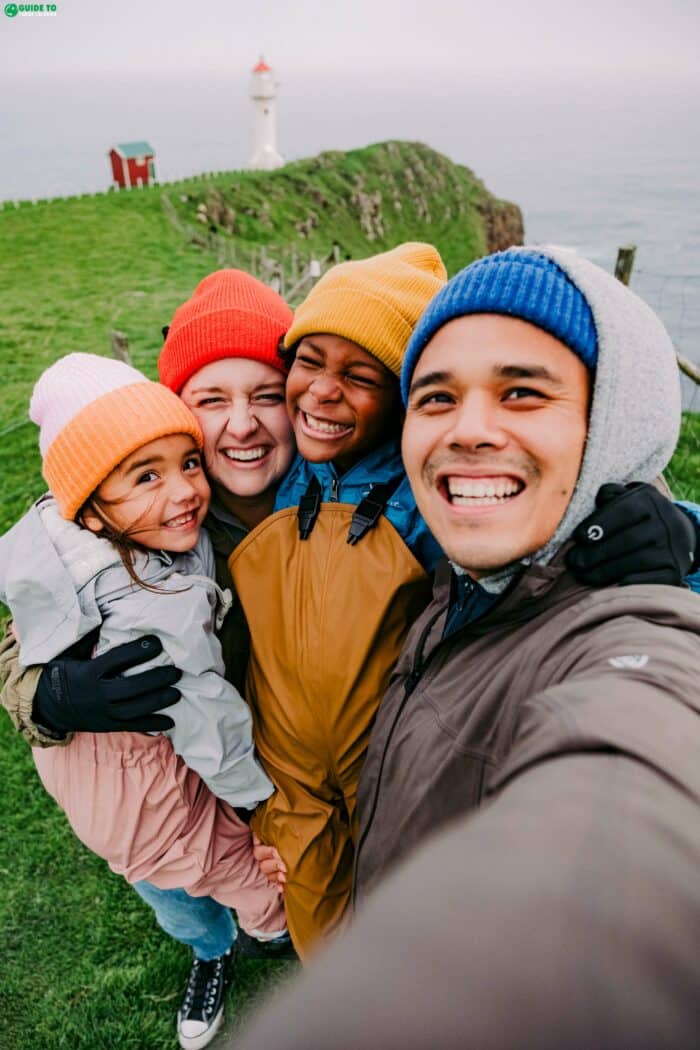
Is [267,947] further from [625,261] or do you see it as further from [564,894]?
[625,261]

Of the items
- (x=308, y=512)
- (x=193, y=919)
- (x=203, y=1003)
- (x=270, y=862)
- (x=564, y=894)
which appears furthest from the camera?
(x=203, y=1003)

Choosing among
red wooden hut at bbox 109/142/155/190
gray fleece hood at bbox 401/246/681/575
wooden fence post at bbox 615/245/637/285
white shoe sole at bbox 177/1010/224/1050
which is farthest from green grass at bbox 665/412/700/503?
red wooden hut at bbox 109/142/155/190

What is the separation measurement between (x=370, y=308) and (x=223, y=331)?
611 mm

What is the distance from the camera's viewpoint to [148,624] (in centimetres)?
190

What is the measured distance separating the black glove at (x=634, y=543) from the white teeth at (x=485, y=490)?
0.17 meters

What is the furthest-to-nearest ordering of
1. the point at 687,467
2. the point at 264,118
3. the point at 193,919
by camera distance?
the point at 264,118 < the point at 687,467 < the point at 193,919

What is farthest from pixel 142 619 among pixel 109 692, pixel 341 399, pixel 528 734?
Result: pixel 528 734

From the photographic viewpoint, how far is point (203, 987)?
2756mm

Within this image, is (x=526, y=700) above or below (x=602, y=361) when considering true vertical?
below

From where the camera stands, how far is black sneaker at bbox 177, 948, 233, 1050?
8.65 ft

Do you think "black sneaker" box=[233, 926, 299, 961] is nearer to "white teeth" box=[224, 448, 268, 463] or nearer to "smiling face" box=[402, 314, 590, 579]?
"white teeth" box=[224, 448, 268, 463]

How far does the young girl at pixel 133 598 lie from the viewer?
1.94 meters

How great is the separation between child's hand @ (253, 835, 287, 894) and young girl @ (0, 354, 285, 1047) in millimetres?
152

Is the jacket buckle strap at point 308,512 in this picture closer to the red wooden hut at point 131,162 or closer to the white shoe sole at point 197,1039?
the white shoe sole at point 197,1039
